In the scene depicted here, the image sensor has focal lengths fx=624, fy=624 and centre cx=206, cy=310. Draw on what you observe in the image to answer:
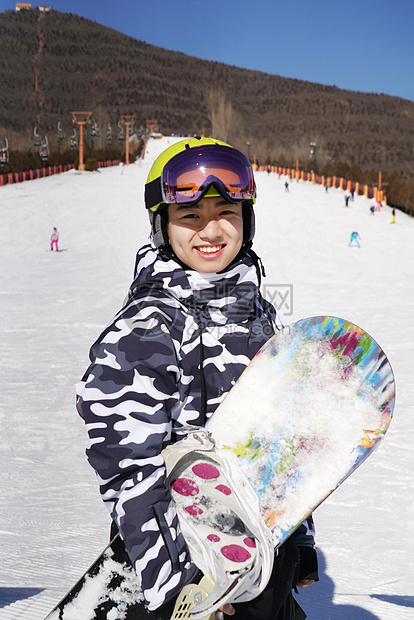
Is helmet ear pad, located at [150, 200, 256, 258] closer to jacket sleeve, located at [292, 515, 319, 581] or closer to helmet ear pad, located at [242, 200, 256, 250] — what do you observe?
helmet ear pad, located at [242, 200, 256, 250]

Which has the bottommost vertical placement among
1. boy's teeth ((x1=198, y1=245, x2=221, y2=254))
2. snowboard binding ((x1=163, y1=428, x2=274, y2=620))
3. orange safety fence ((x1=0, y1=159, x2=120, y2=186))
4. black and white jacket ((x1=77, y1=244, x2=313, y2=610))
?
orange safety fence ((x1=0, y1=159, x2=120, y2=186))

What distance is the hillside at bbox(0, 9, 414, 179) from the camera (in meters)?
118

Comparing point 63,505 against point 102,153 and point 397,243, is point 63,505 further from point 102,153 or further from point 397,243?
point 102,153

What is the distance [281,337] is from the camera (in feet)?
5.15

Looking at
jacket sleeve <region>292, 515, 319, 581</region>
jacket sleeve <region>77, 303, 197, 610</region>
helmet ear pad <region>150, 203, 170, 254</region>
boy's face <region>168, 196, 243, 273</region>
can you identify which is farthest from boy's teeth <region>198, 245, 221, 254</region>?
jacket sleeve <region>292, 515, 319, 581</region>

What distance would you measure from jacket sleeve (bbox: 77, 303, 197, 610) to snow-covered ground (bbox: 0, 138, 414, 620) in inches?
64.2

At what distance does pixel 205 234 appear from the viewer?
157cm

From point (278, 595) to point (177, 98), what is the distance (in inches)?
6558

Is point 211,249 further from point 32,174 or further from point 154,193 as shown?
point 32,174

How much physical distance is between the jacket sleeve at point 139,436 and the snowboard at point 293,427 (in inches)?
3.8

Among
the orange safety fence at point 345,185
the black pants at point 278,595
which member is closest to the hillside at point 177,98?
the orange safety fence at point 345,185

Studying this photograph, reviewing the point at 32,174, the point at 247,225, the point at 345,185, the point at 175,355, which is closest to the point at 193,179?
the point at 247,225

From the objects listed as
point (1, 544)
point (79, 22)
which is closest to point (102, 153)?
point (1, 544)

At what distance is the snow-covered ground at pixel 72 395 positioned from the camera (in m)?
3.10
